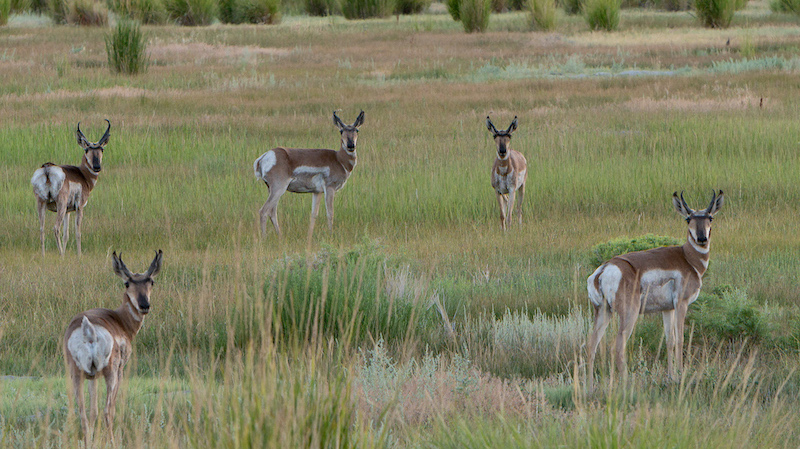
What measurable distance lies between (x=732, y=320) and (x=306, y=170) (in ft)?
21.7

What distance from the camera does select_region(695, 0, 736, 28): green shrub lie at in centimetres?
4284

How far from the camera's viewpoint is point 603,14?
4228cm

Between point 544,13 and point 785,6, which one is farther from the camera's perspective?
point 785,6

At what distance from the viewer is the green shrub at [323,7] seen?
6366cm

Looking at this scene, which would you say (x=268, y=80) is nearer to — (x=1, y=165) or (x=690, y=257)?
(x=1, y=165)

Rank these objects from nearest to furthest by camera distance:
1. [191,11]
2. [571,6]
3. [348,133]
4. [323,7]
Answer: [348,133]
[191,11]
[571,6]
[323,7]

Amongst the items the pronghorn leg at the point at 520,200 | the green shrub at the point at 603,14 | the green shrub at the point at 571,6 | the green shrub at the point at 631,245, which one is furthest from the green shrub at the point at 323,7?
the green shrub at the point at 631,245

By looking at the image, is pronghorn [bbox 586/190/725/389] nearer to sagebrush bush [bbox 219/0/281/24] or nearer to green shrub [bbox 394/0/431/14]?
sagebrush bush [bbox 219/0/281/24]

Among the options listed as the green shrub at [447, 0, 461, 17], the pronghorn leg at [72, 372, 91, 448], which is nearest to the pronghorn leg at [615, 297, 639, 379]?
the pronghorn leg at [72, 372, 91, 448]

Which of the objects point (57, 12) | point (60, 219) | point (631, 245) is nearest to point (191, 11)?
point (57, 12)

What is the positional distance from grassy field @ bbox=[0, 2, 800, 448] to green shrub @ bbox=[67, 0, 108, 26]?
17.5 m

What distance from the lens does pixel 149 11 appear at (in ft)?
161

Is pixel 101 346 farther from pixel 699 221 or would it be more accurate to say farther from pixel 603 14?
pixel 603 14

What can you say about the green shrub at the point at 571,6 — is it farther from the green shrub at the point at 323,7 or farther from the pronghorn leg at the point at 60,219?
the pronghorn leg at the point at 60,219
